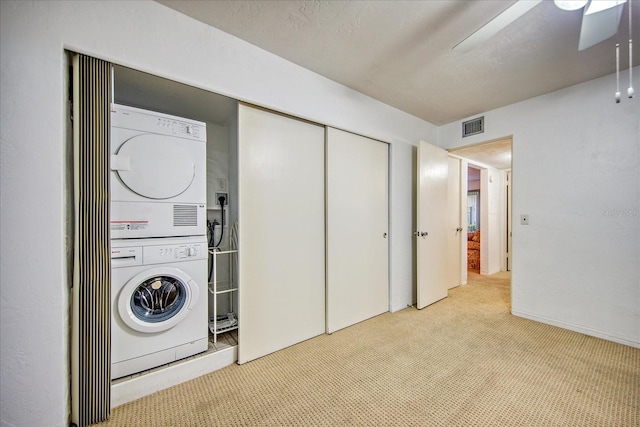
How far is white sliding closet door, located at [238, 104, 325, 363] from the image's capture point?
6.20 feet

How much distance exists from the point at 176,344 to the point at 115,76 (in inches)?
72.8

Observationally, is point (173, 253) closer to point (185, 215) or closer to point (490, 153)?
point (185, 215)

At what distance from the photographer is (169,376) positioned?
5.35 feet

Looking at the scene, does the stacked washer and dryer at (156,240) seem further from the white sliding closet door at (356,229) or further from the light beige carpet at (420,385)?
the white sliding closet door at (356,229)

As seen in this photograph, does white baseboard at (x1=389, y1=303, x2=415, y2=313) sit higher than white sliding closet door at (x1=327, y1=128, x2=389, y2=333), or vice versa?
white sliding closet door at (x1=327, y1=128, x2=389, y2=333)

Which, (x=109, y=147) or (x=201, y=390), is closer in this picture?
(x=109, y=147)

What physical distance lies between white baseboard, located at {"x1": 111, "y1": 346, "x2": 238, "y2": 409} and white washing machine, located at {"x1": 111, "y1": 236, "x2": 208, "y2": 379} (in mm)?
61

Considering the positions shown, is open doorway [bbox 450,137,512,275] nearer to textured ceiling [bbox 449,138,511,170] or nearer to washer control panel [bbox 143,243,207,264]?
textured ceiling [bbox 449,138,511,170]

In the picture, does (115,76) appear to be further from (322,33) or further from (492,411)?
(492,411)

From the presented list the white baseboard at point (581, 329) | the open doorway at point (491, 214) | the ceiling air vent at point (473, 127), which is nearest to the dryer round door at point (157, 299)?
the white baseboard at point (581, 329)

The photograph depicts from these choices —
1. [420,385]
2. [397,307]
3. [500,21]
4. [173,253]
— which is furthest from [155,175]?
[397,307]

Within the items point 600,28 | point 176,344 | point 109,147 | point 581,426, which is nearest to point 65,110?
point 109,147

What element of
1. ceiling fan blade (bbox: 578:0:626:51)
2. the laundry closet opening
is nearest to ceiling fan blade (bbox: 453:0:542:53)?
ceiling fan blade (bbox: 578:0:626:51)

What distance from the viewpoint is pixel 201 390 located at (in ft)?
5.27
